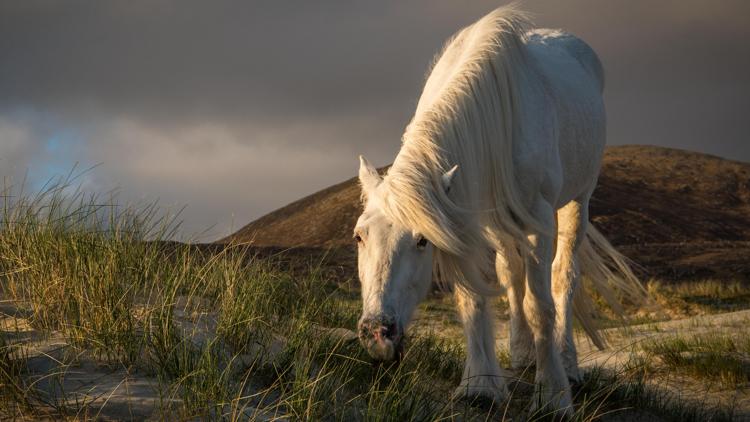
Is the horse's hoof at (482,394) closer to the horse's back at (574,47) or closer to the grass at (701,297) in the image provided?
the horse's back at (574,47)

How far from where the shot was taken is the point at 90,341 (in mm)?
3273

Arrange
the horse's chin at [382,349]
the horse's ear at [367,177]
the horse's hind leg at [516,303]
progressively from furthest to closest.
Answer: the horse's hind leg at [516,303] → the horse's ear at [367,177] → the horse's chin at [382,349]

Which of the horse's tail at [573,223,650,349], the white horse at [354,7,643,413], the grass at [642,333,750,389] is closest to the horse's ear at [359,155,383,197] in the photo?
the white horse at [354,7,643,413]

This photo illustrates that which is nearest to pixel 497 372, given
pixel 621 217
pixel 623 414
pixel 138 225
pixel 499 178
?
pixel 623 414

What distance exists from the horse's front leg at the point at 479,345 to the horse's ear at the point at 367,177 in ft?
2.97

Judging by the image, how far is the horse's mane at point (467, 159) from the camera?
361 cm

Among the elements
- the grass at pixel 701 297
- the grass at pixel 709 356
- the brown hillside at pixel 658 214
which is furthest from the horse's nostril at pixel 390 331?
the brown hillside at pixel 658 214

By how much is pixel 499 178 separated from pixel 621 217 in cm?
1748

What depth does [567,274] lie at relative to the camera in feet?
19.6

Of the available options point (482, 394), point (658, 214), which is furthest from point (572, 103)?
point (658, 214)

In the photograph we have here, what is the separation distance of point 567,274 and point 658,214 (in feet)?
56.2

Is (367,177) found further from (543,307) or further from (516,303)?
(516,303)

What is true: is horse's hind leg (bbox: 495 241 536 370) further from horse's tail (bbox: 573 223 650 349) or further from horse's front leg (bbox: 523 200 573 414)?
horse's tail (bbox: 573 223 650 349)

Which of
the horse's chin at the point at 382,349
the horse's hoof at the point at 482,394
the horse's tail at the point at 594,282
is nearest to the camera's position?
the horse's chin at the point at 382,349
